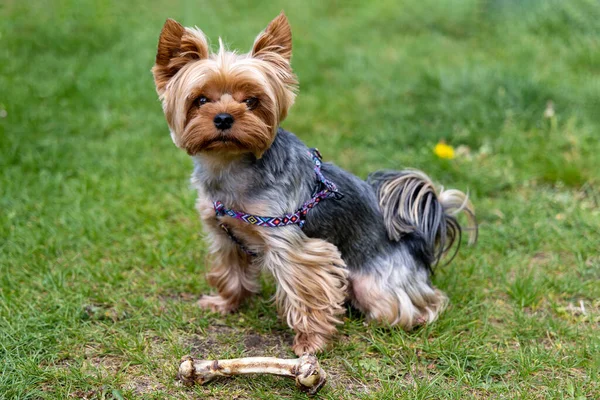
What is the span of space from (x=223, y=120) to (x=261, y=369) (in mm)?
1410

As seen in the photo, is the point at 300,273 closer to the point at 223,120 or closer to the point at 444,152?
the point at 223,120

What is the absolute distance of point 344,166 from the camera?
22.4 ft

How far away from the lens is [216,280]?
461 centimetres

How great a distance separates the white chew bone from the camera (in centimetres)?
356

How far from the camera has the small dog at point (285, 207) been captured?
367 centimetres

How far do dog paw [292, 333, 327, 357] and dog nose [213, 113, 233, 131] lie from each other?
4.76 feet

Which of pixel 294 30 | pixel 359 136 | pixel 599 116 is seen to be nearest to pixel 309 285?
pixel 359 136

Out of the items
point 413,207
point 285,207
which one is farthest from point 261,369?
point 413,207

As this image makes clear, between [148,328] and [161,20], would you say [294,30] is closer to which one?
[161,20]

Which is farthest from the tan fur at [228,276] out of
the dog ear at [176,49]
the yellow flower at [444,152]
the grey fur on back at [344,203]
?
the yellow flower at [444,152]

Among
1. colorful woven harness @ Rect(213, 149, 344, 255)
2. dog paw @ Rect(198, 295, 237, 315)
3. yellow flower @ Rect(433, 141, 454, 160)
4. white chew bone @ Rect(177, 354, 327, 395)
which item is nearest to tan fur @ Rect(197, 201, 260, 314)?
dog paw @ Rect(198, 295, 237, 315)

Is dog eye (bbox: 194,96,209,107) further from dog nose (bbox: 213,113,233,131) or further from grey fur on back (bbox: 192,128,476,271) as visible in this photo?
grey fur on back (bbox: 192,128,476,271)

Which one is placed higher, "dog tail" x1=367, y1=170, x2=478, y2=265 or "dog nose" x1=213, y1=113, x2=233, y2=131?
"dog nose" x1=213, y1=113, x2=233, y2=131

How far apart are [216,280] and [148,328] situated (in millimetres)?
579
